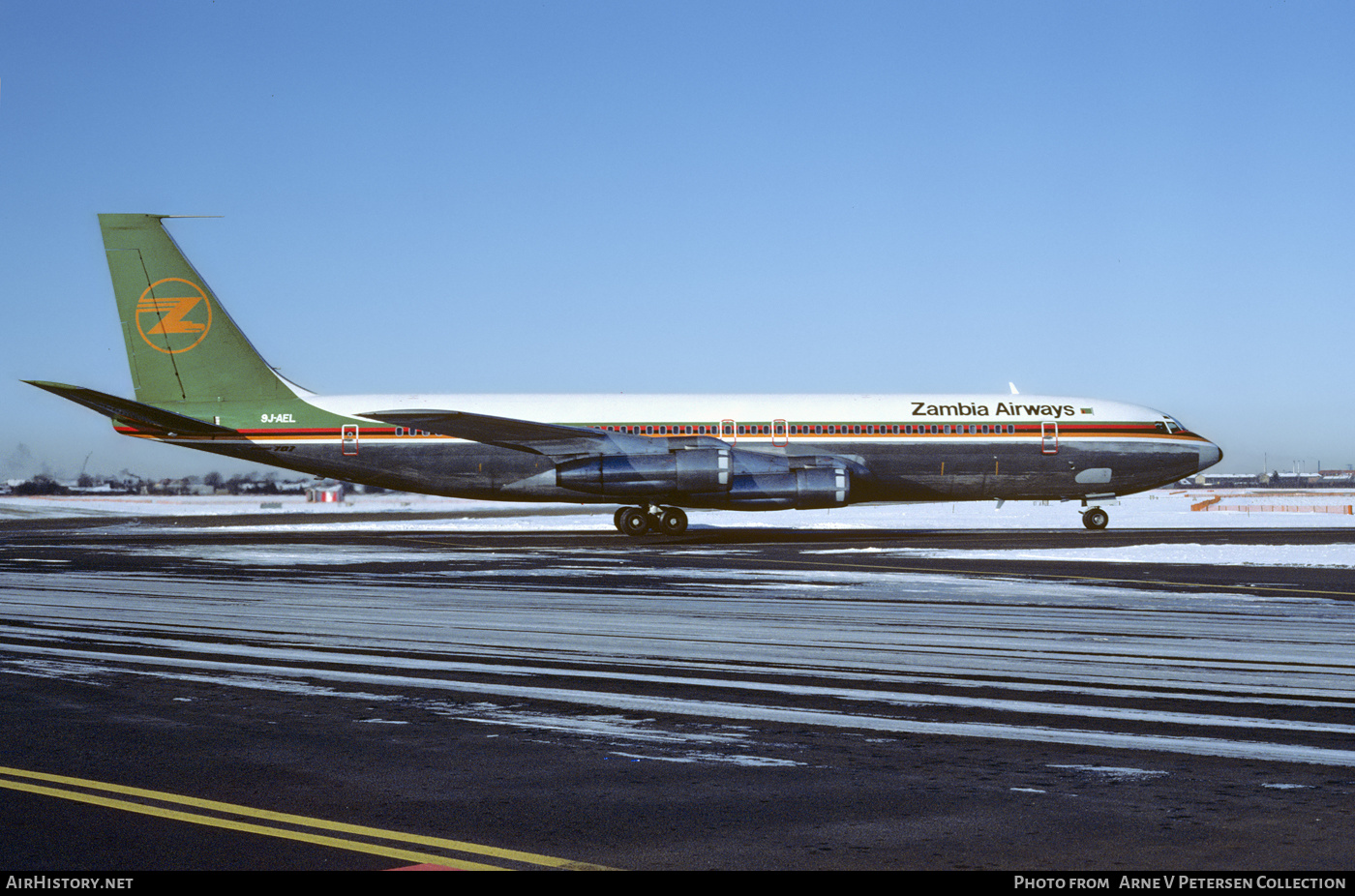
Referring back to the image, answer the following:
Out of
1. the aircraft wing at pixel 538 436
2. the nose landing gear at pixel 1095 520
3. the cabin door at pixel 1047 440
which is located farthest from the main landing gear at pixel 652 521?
the nose landing gear at pixel 1095 520

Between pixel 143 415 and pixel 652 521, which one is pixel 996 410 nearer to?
pixel 652 521

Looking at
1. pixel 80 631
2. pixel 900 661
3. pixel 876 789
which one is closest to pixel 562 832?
pixel 876 789

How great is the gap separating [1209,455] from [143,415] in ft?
112

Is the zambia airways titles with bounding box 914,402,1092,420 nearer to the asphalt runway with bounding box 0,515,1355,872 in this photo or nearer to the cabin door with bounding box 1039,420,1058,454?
the cabin door with bounding box 1039,420,1058,454

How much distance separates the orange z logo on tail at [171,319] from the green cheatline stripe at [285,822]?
32069 mm

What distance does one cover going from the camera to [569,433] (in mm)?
35000

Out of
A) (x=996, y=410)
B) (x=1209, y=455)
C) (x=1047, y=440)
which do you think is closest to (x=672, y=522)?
(x=996, y=410)

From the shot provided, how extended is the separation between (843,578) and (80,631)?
40.5 ft

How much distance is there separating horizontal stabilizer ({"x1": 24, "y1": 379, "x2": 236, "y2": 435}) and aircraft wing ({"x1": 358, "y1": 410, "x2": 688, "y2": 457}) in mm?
5510

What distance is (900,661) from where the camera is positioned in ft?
38.4

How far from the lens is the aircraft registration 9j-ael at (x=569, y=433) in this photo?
115ft

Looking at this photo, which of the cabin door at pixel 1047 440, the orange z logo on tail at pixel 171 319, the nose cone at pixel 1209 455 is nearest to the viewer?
the orange z logo on tail at pixel 171 319

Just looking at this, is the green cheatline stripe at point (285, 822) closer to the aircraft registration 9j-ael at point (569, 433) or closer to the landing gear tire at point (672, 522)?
the aircraft registration 9j-ael at point (569, 433)
